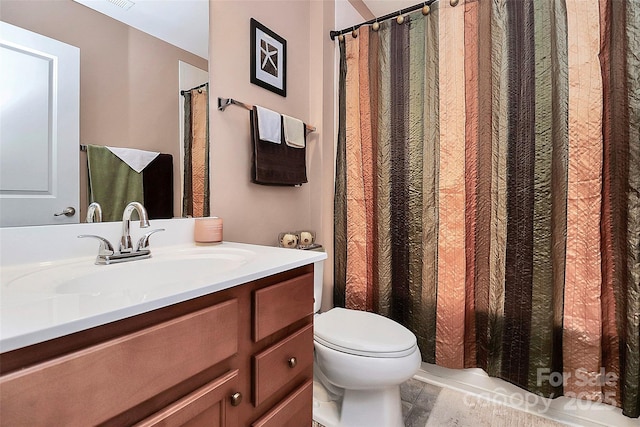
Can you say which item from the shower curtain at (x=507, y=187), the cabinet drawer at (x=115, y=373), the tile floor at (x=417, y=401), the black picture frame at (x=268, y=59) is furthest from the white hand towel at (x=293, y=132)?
the tile floor at (x=417, y=401)

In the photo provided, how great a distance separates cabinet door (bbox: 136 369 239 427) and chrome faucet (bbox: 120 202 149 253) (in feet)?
1.74

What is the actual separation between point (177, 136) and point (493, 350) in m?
1.69

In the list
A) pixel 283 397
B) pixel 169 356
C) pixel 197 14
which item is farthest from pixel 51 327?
pixel 197 14

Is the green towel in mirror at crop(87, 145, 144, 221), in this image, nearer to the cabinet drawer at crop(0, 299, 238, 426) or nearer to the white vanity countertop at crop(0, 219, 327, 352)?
the white vanity countertop at crop(0, 219, 327, 352)

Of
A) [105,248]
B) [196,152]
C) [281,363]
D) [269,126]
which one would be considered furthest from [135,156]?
[281,363]

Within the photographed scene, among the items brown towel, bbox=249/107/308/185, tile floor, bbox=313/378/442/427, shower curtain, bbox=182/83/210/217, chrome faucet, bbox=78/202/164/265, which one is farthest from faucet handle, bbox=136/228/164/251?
tile floor, bbox=313/378/442/427

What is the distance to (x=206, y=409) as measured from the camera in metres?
0.65

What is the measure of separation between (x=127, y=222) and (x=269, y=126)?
2.53 feet

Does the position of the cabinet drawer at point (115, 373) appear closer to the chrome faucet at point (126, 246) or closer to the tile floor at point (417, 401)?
the chrome faucet at point (126, 246)

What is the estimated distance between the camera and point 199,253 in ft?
3.53

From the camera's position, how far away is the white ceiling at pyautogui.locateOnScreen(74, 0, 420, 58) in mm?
1029

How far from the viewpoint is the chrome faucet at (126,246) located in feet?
2.93

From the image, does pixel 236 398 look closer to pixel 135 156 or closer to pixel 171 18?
pixel 135 156

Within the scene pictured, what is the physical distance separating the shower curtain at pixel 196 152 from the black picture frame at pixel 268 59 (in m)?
0.33
